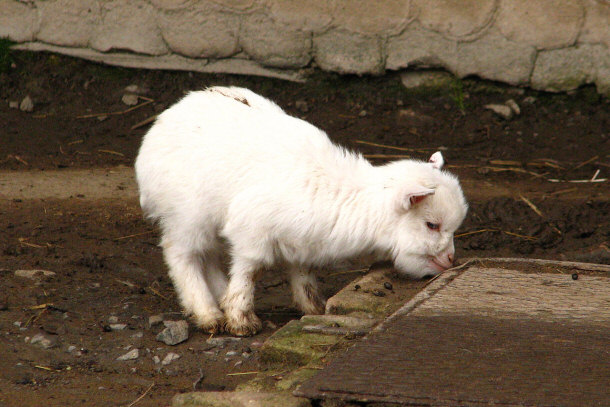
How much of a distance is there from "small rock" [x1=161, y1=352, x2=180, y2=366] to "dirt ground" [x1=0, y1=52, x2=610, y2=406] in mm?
34

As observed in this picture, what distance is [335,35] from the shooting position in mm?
8344

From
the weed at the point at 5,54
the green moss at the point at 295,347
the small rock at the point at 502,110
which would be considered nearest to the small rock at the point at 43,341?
the green moss at the point at 295,347

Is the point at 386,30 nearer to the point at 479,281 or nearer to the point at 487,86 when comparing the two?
the point at 487,86

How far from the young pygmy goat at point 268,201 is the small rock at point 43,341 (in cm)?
86

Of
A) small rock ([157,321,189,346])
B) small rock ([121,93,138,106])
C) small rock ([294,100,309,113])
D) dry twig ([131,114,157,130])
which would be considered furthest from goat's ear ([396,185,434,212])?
small rock ([121,93,138,106])

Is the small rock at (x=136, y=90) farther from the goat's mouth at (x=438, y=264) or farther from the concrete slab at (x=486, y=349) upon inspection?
the concrete slab at (x=486, y=349)

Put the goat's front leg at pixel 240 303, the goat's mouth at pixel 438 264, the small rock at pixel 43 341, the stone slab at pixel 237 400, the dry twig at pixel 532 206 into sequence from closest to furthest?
1. the stone slab at pixel 237 400
2. the small rock at pixel 43 341
3. the goat's mouth at pixel 438 264
4. the goat's front leg at pixel 240 303
5. the dry twig at pixel 532 206

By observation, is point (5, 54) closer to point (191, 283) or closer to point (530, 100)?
point (191, 283)

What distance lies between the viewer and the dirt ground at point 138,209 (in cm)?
449

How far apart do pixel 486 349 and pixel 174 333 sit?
200cm

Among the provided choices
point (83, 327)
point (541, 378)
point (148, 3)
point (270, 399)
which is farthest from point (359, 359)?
point (148, 3)

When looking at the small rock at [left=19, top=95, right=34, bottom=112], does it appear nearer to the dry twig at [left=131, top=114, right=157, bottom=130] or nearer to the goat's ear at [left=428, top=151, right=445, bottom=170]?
the dry twig at [left=131, top=114, right=157, bottom=130]

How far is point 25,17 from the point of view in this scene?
27.9ft

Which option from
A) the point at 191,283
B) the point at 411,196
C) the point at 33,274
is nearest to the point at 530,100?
the point at 411,196
